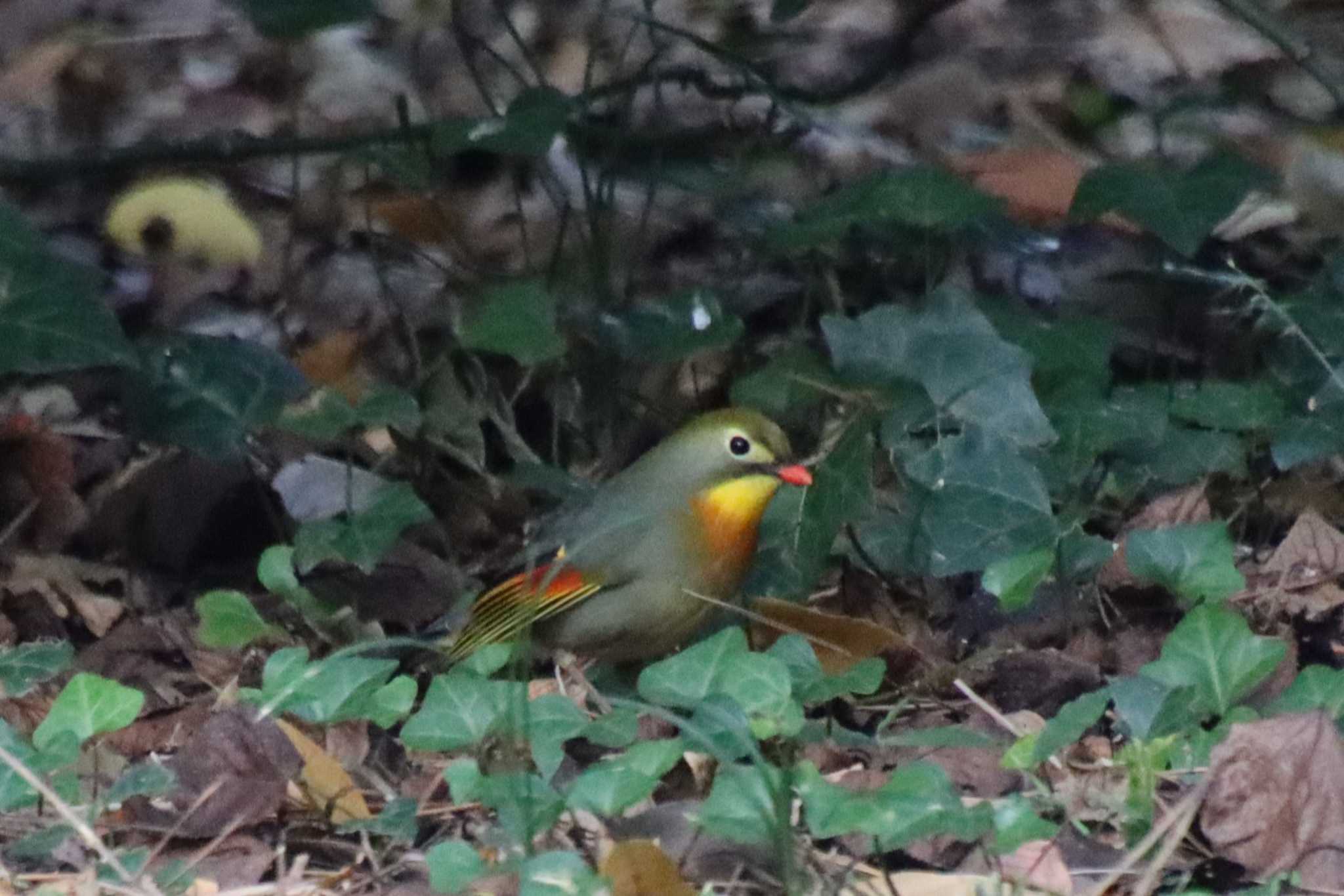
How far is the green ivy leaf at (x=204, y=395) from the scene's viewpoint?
4086 millimetres

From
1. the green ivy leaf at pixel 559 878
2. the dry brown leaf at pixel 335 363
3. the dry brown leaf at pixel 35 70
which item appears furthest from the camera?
the dry brown leaf at pixel 35 70

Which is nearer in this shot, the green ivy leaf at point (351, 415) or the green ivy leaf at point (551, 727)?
the green ivy leaf at point (551, 727)

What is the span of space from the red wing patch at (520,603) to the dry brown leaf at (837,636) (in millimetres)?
429

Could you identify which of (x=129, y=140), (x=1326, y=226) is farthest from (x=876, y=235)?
(x=129, y=140)

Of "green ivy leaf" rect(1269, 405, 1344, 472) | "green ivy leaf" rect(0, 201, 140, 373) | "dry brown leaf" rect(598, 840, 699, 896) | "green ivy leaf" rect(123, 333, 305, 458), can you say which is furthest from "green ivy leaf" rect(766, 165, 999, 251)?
"dry brown leaf" rect(598, 840, 699, 896)

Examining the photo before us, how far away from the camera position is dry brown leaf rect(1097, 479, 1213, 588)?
3895 mm

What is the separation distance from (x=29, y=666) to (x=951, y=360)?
178 centimetres

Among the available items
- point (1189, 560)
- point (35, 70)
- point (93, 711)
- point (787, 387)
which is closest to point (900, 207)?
point (787, 387)

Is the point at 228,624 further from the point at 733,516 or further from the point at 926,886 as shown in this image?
the point at 926,886

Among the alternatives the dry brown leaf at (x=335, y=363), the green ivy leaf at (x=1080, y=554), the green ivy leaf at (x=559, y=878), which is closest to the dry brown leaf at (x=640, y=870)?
the green ivy leaf at (x=559, y=878)

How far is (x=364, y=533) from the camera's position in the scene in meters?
3.90

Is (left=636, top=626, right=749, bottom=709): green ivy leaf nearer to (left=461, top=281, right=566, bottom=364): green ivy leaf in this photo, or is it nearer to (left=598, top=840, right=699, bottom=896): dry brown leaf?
(left=598, top=840, right=699, bottom=896): dry brown leaf

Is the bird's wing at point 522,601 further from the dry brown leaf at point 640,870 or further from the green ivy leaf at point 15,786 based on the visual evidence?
the dry brown leaf at point 640,870

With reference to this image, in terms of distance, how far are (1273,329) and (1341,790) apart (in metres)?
2.02
